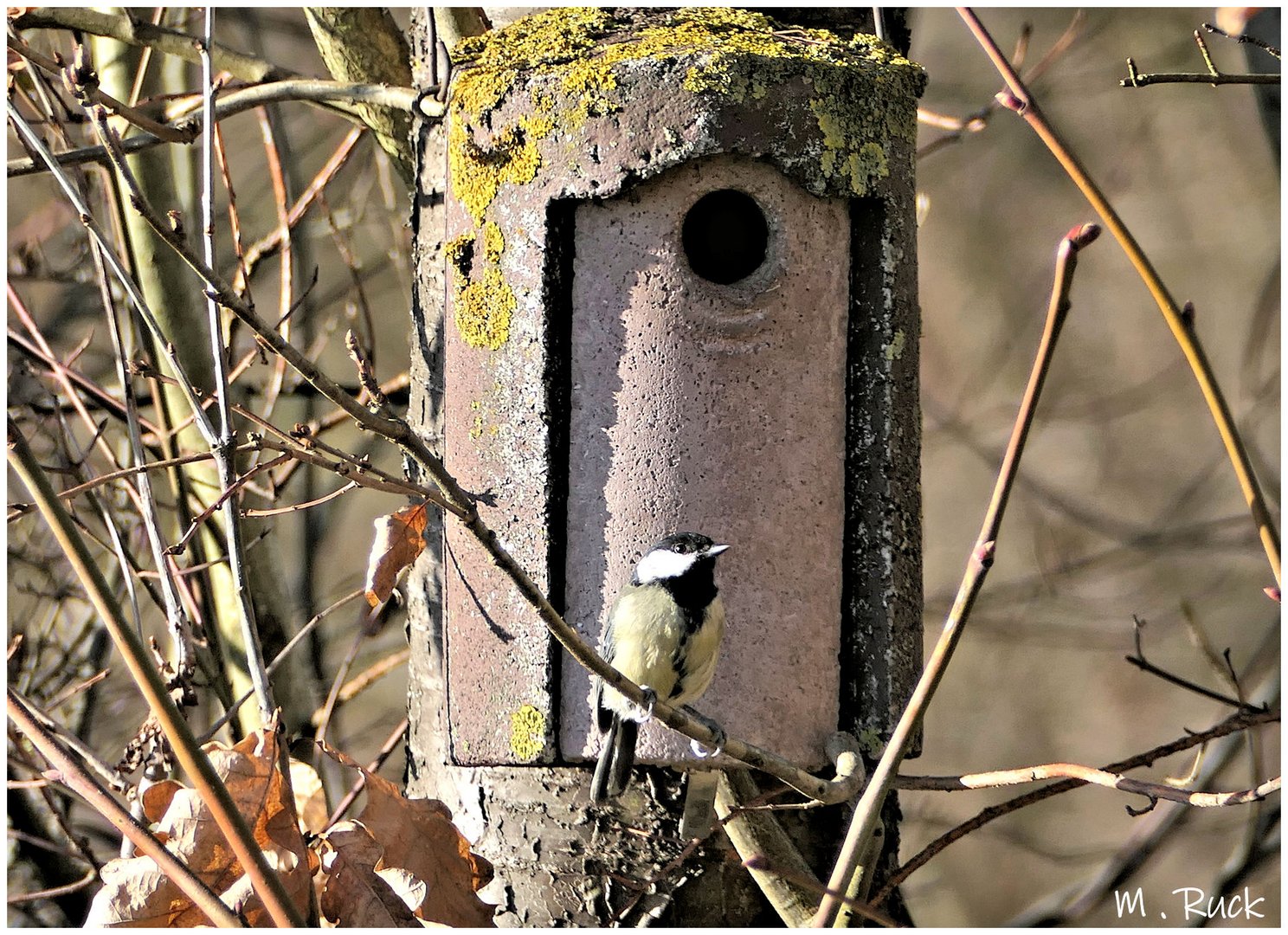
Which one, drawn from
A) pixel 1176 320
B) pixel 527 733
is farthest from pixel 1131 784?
pixel 527 733

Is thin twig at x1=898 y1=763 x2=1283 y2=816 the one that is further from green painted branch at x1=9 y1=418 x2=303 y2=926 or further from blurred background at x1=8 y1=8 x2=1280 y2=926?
blurred background at x1=8 y1=8 x2=1280 y2=926

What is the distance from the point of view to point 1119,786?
1920 millimetres

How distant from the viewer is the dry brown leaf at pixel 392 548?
87.6 inches

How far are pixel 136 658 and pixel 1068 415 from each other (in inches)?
218

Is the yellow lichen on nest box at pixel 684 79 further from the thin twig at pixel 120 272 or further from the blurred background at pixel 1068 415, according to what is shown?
the blurred background at pixel 1068 415

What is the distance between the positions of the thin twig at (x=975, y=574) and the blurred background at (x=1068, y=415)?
3774 mm

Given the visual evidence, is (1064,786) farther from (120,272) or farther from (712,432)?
(120,272)

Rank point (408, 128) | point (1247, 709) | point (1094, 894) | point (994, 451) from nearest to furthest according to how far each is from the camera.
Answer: point (1247, 709) < point (408, 128) < point (1094, 894) < point (994, 451)

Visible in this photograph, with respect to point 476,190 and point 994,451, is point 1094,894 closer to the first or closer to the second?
point 994,451

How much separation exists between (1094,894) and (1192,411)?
12.0 feet

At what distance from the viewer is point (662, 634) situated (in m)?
2.35

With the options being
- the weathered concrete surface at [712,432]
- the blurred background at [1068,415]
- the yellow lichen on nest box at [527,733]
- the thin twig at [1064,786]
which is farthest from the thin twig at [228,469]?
the blurred background at [1068,415]

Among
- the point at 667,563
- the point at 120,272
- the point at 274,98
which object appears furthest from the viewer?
the point at 274,98

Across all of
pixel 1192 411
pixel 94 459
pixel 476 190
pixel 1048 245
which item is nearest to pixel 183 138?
pixel 476 190
